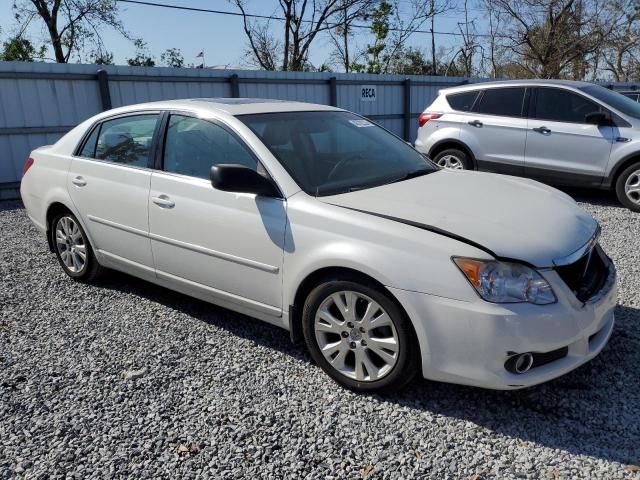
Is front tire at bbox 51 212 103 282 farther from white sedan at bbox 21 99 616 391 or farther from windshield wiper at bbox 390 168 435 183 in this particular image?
windshield wiper at bbox 390 168 435 183

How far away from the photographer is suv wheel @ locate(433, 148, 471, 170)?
332 inches

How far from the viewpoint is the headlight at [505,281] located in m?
2.57

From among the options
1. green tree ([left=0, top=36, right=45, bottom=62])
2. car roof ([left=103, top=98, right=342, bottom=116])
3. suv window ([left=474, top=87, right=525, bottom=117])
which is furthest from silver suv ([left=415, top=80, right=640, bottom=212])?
green tree ([left=0, top=36, right=45, bottom=62])

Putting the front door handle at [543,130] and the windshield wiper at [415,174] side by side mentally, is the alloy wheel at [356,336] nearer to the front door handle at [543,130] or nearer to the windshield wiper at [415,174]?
the windshield wiper at [415,174]

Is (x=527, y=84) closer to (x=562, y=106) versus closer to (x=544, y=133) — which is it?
(x=562, y=106)

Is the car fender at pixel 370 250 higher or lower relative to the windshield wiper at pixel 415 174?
lower

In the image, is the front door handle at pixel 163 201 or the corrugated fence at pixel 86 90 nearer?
the front door handle at pixel 163 201

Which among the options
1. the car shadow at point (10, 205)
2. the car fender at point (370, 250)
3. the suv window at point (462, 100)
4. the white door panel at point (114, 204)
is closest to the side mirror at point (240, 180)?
the car fender at point (370, 250)

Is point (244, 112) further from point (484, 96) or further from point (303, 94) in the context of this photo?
point (303, 94)

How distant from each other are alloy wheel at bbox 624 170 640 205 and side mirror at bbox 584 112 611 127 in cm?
Answer: 74

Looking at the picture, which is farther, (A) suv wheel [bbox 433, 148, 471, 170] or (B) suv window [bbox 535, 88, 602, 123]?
(A) suv wheel [bbox 433, 148, 471, 170]

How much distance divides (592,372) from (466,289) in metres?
1.20

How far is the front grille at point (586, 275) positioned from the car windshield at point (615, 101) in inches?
194

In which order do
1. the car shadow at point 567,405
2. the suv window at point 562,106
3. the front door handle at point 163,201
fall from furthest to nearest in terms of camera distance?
the suv window at point 562,106 → the front door handle at point 163,201 → the car shadow at point 567,405
